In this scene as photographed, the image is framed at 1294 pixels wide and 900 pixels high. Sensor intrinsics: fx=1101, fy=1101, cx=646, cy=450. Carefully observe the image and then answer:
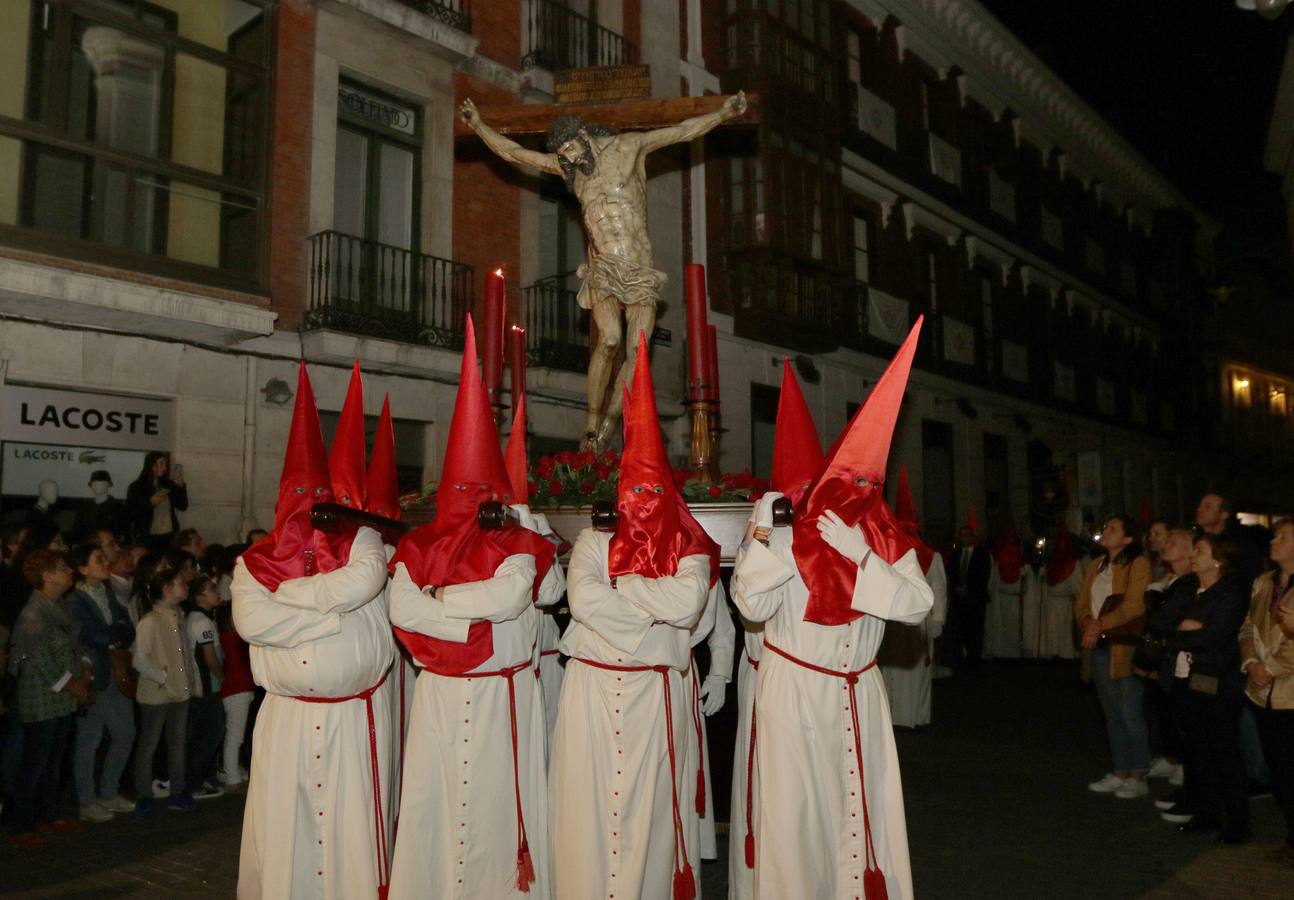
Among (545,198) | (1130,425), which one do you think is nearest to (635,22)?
(545,198)

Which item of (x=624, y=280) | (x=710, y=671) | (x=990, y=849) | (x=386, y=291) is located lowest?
(x=990, y=849)

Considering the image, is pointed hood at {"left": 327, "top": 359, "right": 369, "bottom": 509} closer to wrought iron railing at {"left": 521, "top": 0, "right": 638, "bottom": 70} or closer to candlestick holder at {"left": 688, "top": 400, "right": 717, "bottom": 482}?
candlestick holder at {"left": 688, "top": 400, "right": 717, "bottom": 482}

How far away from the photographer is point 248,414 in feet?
37.8

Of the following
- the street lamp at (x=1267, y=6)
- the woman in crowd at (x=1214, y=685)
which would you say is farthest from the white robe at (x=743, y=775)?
the street lamp at (x=1267, y=6)

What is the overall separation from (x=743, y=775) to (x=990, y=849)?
6.10ft

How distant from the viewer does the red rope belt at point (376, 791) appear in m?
4.84

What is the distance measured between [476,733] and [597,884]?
0.83 m

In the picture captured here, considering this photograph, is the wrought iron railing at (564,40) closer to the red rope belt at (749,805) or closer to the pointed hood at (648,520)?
the pointed hood at (648,520)

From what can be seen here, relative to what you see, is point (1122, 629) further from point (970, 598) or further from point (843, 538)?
point (970, 598)

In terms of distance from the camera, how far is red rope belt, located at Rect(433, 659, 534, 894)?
4781mm

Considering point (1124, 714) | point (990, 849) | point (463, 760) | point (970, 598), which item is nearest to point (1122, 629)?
point (1124, 714)

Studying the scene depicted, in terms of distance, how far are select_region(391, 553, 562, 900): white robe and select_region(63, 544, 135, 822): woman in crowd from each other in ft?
10.3

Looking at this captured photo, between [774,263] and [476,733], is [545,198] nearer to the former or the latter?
[774,263]

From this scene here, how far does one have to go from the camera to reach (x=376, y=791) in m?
4.88
